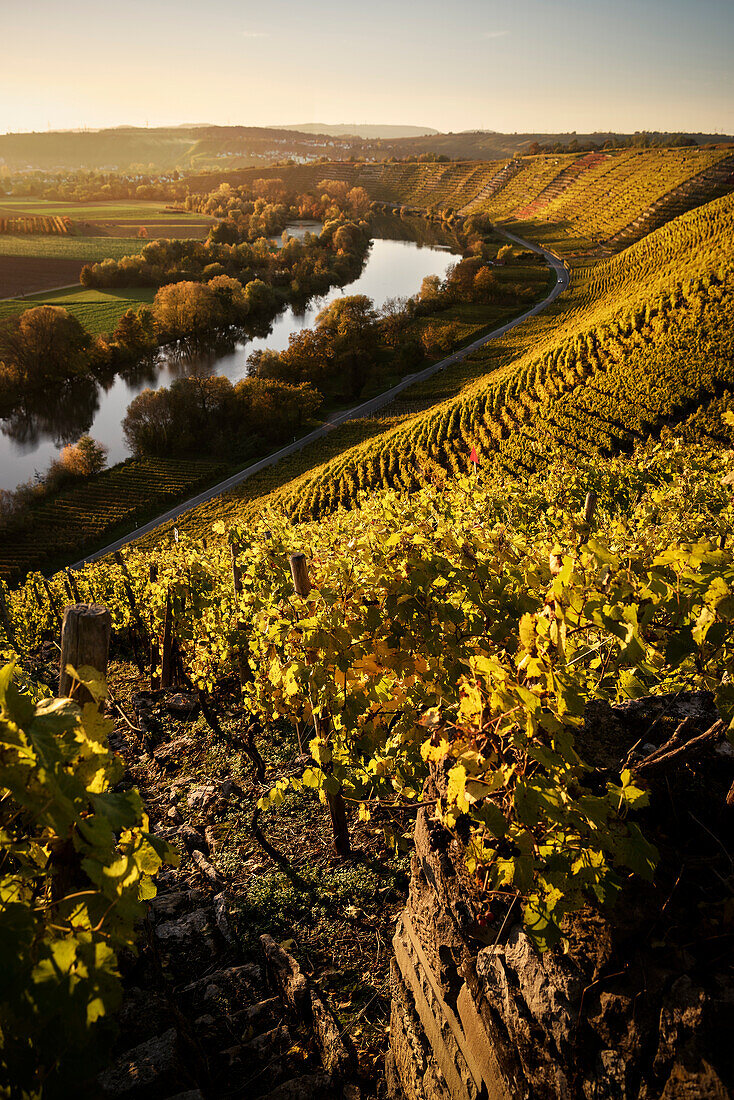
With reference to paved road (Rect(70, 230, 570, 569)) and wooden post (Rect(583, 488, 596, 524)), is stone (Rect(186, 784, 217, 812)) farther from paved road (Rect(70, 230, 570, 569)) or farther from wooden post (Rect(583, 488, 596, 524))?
paved road (Rect(70, 230, 570, 569))

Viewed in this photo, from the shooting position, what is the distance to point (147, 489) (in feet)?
131

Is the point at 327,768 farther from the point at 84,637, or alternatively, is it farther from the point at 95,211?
the point at 95,211

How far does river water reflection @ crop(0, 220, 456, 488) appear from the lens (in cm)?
4691

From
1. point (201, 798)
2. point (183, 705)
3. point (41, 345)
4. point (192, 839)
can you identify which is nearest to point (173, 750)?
point (183, 705)

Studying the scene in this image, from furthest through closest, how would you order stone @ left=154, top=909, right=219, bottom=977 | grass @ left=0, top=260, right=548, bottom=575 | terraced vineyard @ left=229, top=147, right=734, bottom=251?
terraced vineyard @ left=229, top=147, right=734, bottom=251 < grass @ left=0, top=260, right=548, bottom=575 < stone @ left=154, top=909, right=219, bottom=977

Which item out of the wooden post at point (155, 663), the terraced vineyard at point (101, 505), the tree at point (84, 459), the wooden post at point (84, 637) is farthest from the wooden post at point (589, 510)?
the tree at point (84, 459)

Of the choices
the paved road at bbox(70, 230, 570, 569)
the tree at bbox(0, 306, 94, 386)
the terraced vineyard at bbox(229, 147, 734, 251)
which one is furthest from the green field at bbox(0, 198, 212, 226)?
the paved road at bbox(70, 230, 570, 569)

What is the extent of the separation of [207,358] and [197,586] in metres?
64.5

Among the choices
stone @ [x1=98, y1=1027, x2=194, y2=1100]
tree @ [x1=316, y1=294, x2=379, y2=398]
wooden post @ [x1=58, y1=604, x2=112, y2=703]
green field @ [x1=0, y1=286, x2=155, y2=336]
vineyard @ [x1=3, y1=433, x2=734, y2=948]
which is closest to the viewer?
vineyard @ [x1=3, y1=433, x2=734, y2=948]

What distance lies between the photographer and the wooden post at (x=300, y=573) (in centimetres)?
402

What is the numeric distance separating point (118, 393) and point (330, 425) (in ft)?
81.3

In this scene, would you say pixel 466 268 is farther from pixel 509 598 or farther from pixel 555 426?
pixel 509 598

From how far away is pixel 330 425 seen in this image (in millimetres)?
47438

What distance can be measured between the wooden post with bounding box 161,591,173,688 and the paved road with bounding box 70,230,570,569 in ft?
77.3
